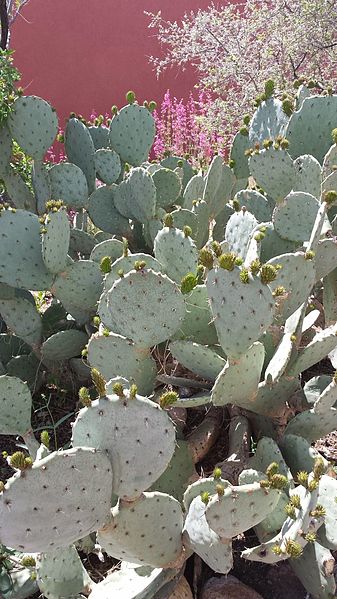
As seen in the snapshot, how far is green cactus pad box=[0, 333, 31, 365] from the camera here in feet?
9.28

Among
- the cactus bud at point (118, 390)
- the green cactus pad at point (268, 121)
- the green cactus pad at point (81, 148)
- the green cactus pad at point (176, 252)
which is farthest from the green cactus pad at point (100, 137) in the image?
the cactus bud at point (118, 390)

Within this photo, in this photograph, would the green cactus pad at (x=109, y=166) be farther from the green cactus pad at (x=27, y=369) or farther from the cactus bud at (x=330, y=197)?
the cactus bud at (x=330, y=197)

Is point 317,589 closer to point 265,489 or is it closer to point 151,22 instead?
point 265,489

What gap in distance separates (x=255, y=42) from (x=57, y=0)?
2693 millimetres

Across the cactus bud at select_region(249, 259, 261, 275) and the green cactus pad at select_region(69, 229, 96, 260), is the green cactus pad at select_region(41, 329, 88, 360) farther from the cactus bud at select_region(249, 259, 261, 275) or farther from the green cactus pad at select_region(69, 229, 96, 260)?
the cactus bud at select_region(249, 259, 261, 275)

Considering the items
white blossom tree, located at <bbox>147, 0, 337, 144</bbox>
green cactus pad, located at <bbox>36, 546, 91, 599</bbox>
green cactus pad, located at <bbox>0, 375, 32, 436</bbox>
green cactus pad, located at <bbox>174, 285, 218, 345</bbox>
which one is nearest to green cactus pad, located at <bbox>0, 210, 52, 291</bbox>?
green cactus pad, located at <bbox>0, 375, 32, 436</bbox>

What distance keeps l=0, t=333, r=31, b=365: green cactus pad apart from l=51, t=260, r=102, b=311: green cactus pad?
0.49 meters

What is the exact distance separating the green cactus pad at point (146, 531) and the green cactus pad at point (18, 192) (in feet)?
6.05

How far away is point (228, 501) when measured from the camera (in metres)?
1.33

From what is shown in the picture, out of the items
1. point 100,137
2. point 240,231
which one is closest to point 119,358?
point 240,231

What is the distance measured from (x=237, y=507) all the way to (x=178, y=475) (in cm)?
56

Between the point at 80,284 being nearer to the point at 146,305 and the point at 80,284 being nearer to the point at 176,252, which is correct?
the point at 176,252

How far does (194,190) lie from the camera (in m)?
2.86

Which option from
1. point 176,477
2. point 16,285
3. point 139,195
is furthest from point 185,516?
point 139,195
